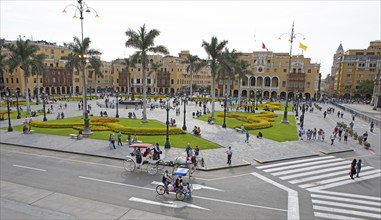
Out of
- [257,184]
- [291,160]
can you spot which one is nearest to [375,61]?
[291,160]

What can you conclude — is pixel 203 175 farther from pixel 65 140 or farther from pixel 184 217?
pixel 65 140

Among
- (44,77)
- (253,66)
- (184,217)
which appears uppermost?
(253,66)

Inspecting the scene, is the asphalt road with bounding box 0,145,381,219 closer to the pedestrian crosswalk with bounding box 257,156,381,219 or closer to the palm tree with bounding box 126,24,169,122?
the pedestrian crosswalk with bounding box 257,156,381,219

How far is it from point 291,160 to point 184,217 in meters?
12.3

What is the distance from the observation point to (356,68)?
332ft

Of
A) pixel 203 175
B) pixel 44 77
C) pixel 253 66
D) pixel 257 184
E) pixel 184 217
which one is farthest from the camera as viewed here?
pixel 253 66

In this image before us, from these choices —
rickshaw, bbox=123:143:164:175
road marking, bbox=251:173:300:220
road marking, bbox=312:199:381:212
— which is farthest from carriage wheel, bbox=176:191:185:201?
road marking, bbox=312:199:381:212

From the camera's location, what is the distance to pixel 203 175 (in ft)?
54.4

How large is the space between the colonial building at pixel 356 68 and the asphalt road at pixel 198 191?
316ft

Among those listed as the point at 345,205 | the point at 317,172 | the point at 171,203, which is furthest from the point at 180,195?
the point at 317,172

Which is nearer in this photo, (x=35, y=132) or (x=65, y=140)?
(x=65, y=140)

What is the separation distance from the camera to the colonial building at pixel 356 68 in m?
98.2

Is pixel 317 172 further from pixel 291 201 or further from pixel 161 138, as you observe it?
pixel 161 138

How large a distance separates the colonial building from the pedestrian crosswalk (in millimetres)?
92117
